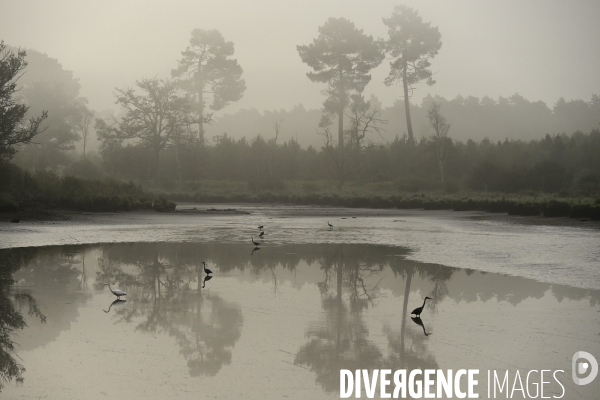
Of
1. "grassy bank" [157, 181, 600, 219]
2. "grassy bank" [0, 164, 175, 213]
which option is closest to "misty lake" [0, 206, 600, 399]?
"grassy bank" [0, 164, 175, 213]

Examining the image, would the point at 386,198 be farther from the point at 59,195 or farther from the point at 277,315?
the point at 277,315

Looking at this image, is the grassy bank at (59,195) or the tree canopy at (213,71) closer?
the grassy bank at (59,195)

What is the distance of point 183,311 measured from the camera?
7.31 metres

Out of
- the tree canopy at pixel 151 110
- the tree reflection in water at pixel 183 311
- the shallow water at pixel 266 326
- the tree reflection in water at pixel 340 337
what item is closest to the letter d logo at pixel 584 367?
the shallow water at pixel 266 326

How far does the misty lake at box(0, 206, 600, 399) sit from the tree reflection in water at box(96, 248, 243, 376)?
0.02 meters

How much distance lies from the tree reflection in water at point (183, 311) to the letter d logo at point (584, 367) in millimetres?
2900

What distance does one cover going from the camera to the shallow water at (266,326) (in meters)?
4.83

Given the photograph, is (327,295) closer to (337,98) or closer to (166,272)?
(166,272)

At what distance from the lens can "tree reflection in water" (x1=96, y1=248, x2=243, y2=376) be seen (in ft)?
18.3

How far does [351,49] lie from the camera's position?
5909 centimetres

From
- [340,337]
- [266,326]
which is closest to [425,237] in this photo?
[266,326]

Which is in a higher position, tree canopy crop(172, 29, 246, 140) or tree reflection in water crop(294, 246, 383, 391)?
tree canopy crop(172, 29, 246, 140)

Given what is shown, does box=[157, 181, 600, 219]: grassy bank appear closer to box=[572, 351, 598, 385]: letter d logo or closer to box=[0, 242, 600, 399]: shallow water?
box=[0, 242, 600, 399]: shallow water

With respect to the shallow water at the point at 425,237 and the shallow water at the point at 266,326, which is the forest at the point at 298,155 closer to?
the shallow water at the point at 425,237
